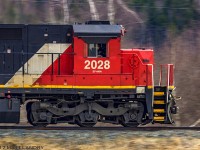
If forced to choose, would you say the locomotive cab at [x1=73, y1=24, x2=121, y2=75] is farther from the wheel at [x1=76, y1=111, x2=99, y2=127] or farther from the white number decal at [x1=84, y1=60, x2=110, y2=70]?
the wheel at [x1=76, y1=111, x2=99, y2=127]

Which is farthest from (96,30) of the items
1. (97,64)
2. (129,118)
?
(129,118)

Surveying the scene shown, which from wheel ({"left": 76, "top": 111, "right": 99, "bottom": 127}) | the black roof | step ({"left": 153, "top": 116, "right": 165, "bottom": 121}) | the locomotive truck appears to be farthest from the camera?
step ({"left": 153, "top": 116, "right": 165, "bottom": 121})

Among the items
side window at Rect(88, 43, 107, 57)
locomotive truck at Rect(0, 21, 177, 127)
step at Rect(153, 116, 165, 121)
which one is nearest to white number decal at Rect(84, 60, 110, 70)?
locomotive truck at Rect(0, 21, 177, 127)

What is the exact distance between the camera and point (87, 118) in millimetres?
16938

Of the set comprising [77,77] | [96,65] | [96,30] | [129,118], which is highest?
[96,30]

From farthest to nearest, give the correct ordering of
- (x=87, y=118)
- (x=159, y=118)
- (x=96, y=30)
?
(x=159, y=118)
(x=87, y=118)
(x=96, y=30)

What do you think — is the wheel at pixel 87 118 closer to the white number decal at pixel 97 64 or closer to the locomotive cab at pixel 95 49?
the locomotive cab at pixel 95 49

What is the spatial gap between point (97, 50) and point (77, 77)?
117cm

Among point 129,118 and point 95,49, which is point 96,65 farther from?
point 129,118

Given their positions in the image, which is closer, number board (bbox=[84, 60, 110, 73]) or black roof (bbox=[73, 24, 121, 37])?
black roof (bbox=[73, 24, 121, 37])

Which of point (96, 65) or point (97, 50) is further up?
point (97, 50)

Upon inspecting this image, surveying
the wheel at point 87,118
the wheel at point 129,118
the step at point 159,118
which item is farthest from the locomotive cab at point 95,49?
the step at point 159,118

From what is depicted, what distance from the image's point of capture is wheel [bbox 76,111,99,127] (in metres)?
16.9

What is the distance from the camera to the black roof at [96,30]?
1648 cm
